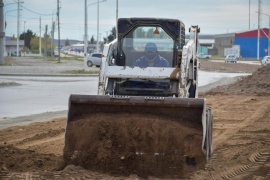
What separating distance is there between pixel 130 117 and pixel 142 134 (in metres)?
0.41

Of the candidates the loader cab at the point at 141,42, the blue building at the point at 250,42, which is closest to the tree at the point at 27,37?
the blue building at the point at 250,42

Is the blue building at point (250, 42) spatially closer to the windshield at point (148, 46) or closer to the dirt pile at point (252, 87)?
the dirt pile at point (252, 87)

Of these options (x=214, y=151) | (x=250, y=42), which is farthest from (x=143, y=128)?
(x=250, y=42)

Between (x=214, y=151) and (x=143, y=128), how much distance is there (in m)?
2.84

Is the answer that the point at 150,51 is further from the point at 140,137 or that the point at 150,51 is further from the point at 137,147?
the point at 137,147

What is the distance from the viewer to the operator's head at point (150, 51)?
1158cm

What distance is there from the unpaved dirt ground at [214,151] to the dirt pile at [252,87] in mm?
7375

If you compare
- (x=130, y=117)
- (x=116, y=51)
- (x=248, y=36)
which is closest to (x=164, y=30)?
(x=116, y=51)

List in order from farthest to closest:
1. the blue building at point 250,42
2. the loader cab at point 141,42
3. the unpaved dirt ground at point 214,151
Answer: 1. the blue building at point 250,42
2. the loader cab at point 141,42
3. the unpaved dirt ground at point 214,151

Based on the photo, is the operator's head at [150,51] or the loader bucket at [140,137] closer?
the loader bucket at [140,137]

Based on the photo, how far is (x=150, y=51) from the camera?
38.2 feet

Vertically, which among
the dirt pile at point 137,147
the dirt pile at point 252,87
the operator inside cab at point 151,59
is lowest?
the dirt pile at point 252,87

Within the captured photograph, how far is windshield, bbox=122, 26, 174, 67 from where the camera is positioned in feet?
37.9

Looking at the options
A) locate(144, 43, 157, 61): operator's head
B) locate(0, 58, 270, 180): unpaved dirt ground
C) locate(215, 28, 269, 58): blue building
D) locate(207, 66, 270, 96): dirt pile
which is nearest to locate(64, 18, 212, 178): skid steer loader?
locate(0, 58, 270, 180): unpaved dirt ground
